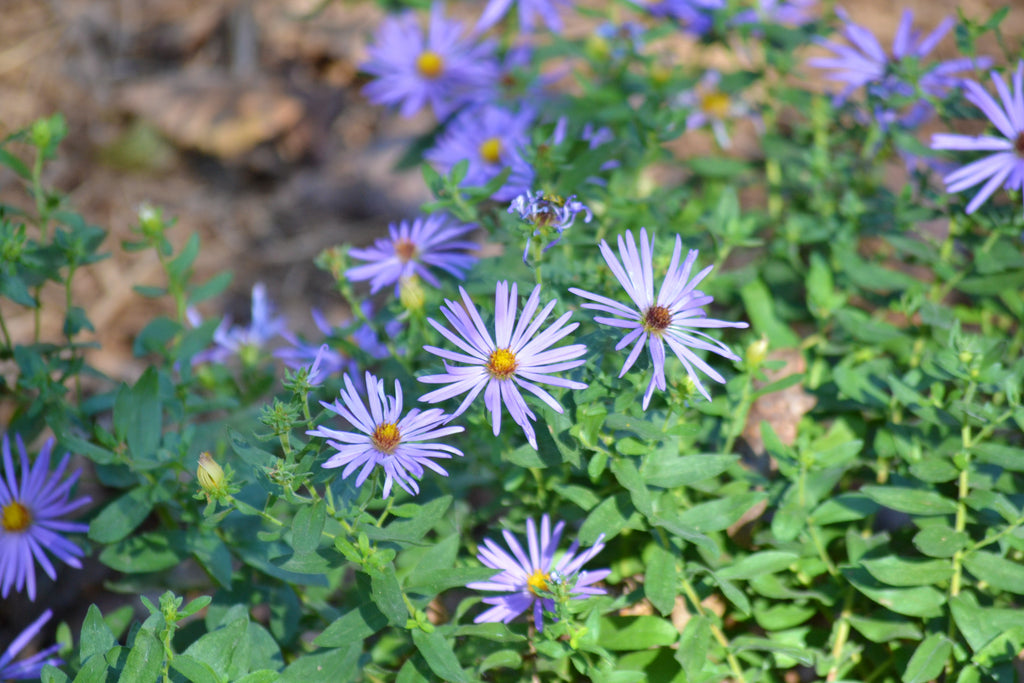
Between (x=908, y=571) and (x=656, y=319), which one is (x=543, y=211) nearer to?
(x=656, y=319)

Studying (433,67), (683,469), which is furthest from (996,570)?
(433,67)

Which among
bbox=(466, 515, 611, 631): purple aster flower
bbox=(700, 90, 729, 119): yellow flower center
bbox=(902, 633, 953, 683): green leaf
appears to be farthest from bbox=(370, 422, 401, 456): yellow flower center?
bbox=(700, 90, 729, 119): yellow flower center

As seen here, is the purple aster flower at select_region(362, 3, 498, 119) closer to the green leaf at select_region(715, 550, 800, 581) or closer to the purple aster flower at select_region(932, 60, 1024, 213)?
the purple aster flower at select_region(932, 60, 1024, 213)

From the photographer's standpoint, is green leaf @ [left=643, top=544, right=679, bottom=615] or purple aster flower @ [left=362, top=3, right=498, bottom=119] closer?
green leaf @ [left=643, top=544, right=679, bottom=615]

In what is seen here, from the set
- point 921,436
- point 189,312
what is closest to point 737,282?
point 921,436

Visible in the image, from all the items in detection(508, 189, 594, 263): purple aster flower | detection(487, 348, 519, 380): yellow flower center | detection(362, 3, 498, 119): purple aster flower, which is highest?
detection(362, 3, 498, 119): purple aster flower

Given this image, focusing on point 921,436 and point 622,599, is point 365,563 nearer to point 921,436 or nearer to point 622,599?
point 622,599

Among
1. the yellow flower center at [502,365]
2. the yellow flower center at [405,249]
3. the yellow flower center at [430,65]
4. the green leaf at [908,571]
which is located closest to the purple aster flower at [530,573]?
the yellow flower center at [502,365]

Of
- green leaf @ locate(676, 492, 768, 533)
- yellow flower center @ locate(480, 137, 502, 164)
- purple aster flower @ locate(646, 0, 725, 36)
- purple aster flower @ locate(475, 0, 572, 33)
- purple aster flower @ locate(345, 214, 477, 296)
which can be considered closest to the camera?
green leaf @ locate(676, 492, 768, 533)
